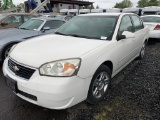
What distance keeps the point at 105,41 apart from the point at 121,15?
1115mm

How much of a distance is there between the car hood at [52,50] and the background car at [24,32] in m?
1.86

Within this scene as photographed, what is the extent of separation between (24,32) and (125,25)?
325 cm

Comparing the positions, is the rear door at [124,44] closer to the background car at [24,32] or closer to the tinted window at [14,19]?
the background car at [24,32]

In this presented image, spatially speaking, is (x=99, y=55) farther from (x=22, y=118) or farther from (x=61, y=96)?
(x=22, y=118)

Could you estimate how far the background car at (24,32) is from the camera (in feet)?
14.8

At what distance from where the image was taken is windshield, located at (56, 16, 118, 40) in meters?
3.25

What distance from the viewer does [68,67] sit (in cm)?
228

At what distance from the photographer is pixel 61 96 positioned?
2176 millimetres

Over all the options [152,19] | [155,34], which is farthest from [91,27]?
[152,19]

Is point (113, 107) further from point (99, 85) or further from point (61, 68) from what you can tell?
point (61, 68)

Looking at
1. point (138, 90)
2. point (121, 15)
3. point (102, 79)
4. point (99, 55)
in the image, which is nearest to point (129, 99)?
point (138, 90)

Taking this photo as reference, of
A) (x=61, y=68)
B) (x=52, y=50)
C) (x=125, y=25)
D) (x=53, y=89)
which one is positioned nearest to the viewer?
(x=53, y=89)

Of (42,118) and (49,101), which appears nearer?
(49,101)

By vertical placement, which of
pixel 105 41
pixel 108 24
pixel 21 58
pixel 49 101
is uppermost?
pixel 108 24
